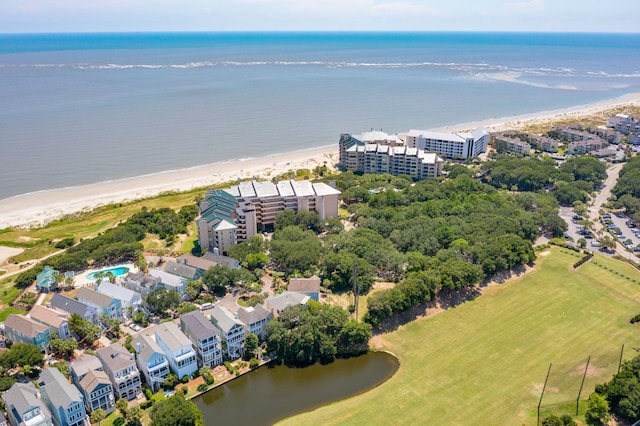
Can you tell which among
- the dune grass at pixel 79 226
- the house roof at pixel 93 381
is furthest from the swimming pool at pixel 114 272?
the house roof at pixel 93 381

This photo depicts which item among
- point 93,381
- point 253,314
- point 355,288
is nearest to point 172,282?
point 253,314

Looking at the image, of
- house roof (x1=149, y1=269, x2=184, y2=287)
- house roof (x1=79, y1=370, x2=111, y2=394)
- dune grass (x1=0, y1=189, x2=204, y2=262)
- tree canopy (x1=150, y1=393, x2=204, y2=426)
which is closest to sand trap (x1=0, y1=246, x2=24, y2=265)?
dune grass (x1=0, y1=189, x2=204, y2=262)

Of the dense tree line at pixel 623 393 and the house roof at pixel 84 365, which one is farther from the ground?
the house roof at pixel 84 365

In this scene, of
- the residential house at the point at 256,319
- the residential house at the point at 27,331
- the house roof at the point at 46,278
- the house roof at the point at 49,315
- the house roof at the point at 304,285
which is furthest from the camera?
the house roof at the point at 46,278

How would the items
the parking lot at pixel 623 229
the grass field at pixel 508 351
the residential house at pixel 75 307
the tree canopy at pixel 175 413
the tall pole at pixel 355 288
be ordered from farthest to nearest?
the parking lot at pixel 623 229
the tall pole at pixel 355 288
the residential house at pixel 75 307
the grass field at pixel 508 351
the tree canopy at pixel 175 413

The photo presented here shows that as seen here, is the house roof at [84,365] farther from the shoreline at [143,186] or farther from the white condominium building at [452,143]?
the white condominium building at [452,143]

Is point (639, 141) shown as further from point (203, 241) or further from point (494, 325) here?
point (203, 241)
